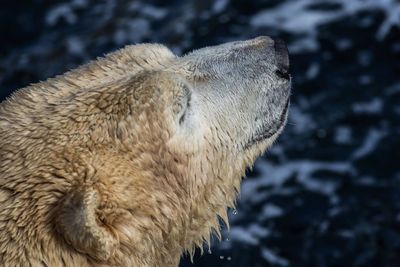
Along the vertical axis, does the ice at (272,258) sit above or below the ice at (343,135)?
below

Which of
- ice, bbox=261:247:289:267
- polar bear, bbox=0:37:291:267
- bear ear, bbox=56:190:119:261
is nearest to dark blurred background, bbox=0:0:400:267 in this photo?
ice, bbox=261:247:289:267

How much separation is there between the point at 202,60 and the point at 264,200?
2793 millimetres

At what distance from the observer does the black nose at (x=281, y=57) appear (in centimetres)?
401

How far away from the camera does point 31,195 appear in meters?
3.07

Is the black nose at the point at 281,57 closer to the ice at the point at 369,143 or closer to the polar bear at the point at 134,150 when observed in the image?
the polar bear at the point at 134,150

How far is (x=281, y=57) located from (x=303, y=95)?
3.10 metres

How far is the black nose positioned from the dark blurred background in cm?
229

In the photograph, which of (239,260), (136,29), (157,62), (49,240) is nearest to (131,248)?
(49,240)

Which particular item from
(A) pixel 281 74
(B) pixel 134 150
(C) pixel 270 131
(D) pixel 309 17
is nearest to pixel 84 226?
(B) pixel 134 150

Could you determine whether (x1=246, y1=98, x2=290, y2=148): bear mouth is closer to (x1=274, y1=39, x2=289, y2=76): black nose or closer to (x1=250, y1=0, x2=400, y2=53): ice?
(x1=274, y1=39, x2=289, y2=76): black nose

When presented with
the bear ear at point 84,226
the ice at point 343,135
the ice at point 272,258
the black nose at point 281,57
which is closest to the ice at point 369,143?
the ice at point 343,135

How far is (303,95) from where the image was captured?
711 cm

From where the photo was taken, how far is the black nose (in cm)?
401

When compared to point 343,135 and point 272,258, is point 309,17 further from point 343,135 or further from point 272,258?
point 272,258
